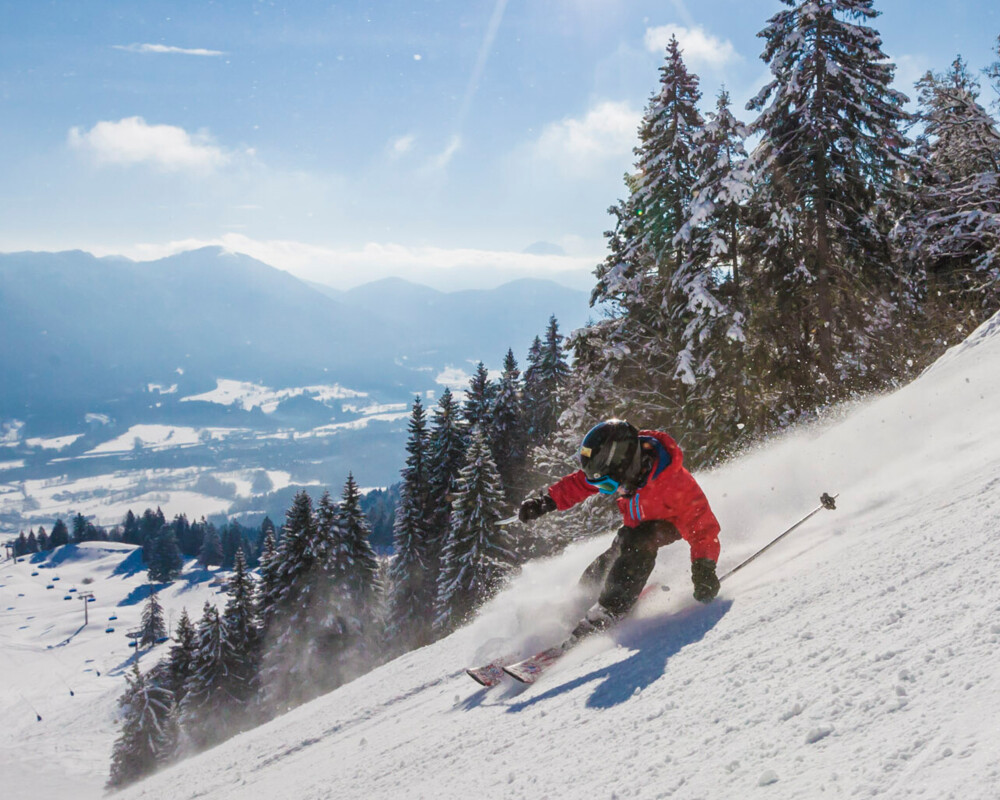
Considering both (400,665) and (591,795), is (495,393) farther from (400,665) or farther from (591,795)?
(591,795)

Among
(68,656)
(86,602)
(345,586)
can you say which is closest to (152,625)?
(68,656)

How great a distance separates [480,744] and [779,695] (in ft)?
6.96

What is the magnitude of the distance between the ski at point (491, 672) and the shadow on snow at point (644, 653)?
31.8 inches

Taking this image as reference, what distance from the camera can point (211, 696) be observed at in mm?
38375

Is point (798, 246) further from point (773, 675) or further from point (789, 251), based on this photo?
point (773, 675)

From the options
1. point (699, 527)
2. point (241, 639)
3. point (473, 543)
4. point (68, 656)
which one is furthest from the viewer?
point (68, 656)

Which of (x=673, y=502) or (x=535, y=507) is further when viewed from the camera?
(x=535, y=507)

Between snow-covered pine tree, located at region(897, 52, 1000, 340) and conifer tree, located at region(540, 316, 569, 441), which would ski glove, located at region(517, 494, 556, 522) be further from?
conifer tree, located at region(540, 316, 569, 441)

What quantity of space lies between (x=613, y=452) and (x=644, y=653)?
1.47 meters

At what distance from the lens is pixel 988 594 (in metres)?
2.58

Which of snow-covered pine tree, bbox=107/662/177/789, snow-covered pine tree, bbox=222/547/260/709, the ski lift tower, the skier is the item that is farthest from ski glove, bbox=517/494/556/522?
the ski lift tower

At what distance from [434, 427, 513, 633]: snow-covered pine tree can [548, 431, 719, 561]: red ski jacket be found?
22716mm

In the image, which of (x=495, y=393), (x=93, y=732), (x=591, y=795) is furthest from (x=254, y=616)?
(x=93, y=732)

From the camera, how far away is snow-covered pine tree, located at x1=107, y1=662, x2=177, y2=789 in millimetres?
43125
